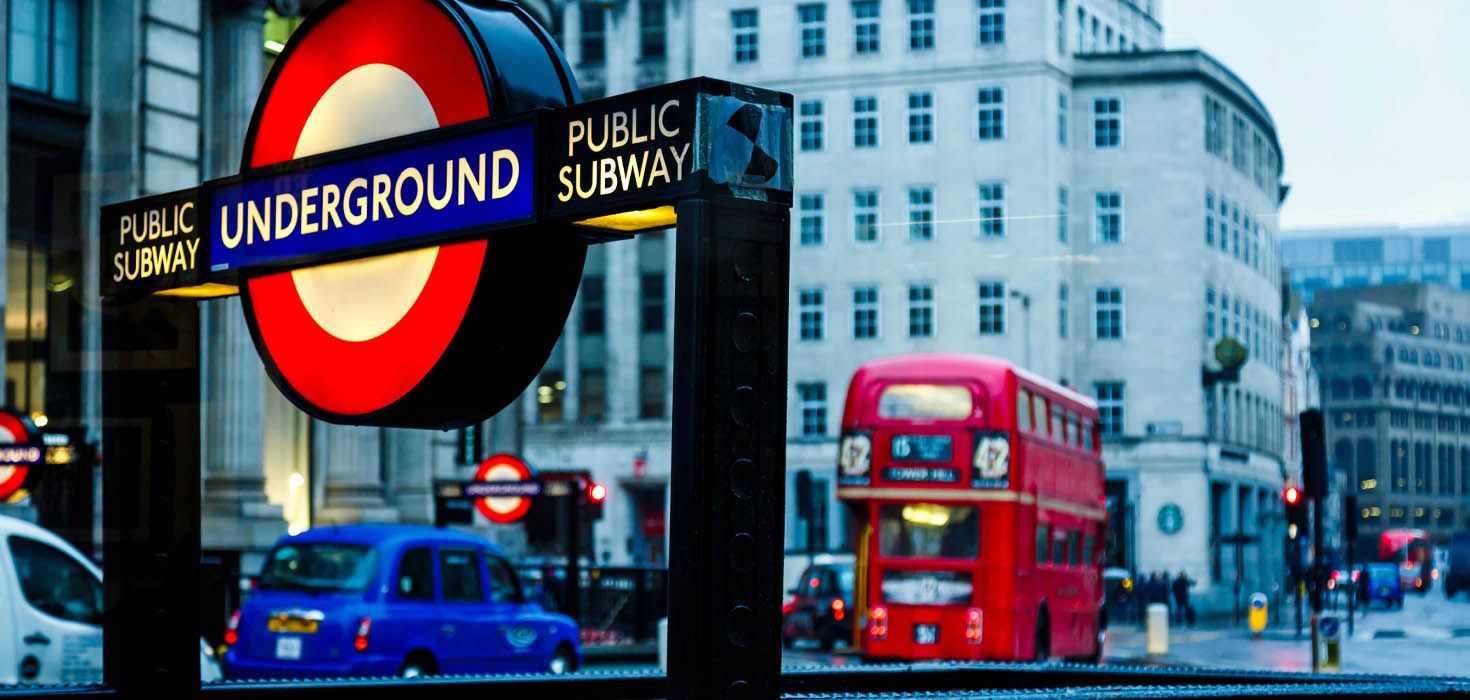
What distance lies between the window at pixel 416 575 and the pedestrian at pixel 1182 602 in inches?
1420

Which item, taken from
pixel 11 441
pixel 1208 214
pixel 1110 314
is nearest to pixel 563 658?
pixel 11 441

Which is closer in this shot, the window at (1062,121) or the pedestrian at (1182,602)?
the window at (1062,121)

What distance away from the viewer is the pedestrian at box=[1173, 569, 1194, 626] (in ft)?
168

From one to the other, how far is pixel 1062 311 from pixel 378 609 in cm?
3890

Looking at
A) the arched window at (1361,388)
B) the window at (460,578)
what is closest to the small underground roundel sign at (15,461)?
the window at (460,578)

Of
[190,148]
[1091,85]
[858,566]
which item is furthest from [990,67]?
[190,148]

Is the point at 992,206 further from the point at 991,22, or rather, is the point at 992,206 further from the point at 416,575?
the point at 416,575

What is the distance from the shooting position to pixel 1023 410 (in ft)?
83.0

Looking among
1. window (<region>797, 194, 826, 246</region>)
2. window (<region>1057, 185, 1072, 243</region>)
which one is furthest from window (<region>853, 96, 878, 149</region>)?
window (<region>797, 194, 826, 246</region>)

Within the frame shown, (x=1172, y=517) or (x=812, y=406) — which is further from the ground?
(x=812, y=406)

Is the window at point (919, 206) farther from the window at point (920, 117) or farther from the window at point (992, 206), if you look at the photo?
the window at point (920, 117)

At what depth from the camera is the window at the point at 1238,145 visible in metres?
39.7

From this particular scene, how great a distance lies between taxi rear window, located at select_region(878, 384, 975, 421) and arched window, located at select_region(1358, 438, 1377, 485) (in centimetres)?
1274

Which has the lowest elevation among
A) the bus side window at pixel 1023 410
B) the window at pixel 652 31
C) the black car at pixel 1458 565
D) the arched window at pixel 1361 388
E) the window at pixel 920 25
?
the black car at pixel 1458 565
